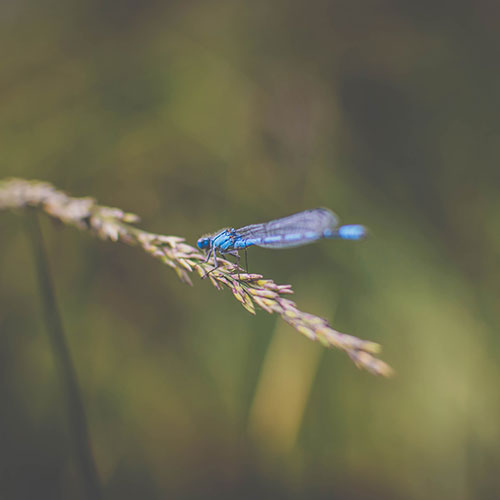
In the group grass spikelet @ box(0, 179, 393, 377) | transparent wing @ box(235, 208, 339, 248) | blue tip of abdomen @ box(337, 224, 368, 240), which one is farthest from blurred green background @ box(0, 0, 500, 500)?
blue tip of abdomen @ box(337, 224, 368, 240)

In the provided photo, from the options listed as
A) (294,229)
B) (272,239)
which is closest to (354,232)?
(294,229)

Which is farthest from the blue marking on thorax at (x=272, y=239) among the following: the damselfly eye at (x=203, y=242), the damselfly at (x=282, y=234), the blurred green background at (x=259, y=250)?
the blurred green background at (x=259, y=250)

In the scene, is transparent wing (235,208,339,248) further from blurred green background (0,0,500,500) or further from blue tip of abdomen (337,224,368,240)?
blurred green background (0,0,500,500)

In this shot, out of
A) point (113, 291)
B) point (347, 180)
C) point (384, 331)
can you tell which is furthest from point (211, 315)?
point (347, 180)

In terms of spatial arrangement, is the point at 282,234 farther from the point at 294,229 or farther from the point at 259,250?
the point at 259,250

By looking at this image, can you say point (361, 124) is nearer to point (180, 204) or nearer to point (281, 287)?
point (180, 204)
